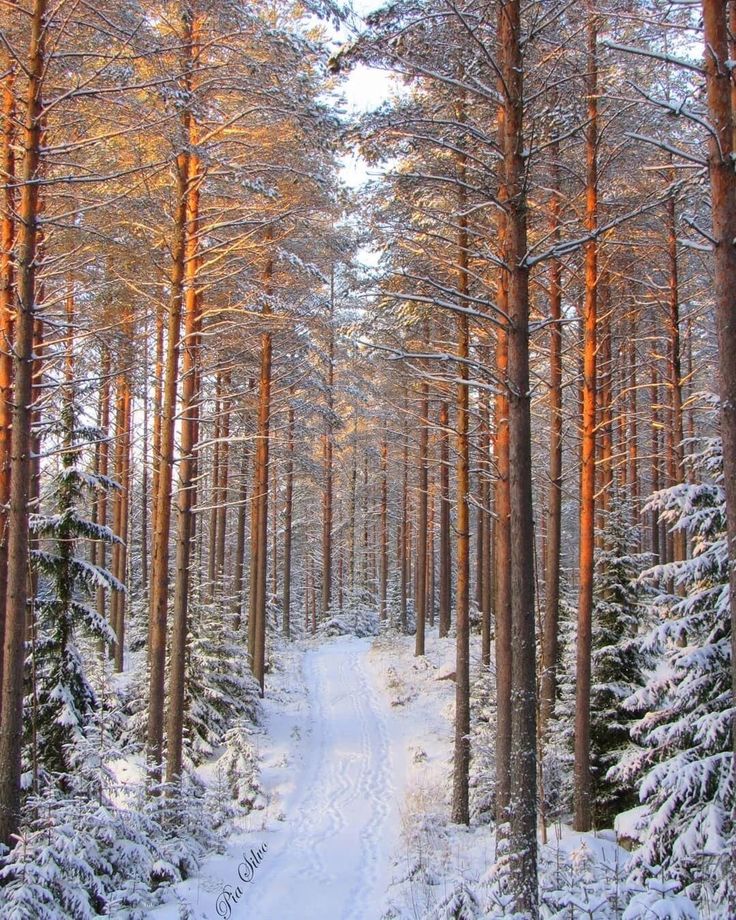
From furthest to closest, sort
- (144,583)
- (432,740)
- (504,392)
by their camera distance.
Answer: (144,583), (432,740), (504,392)

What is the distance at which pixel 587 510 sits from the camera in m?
10.4

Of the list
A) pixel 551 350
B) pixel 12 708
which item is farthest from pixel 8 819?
pixel 551 350

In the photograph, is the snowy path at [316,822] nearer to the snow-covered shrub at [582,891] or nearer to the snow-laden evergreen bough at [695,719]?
the snow-covered shrub at [582,891]

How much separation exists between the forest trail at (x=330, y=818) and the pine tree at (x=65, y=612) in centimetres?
314

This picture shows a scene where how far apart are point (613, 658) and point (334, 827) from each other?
583 cm

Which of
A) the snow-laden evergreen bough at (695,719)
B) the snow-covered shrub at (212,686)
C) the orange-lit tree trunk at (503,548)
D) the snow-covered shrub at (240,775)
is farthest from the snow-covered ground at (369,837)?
the orange-lit tree trunk at (503,548)

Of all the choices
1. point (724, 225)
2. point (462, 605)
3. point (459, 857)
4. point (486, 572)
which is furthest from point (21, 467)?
point (486, 572)

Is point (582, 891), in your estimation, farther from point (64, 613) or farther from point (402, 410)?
point (402, 410)

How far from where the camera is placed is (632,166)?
1037cm

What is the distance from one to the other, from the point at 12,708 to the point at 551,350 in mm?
10069

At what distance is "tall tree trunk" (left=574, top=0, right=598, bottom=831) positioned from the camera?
31.7 ft

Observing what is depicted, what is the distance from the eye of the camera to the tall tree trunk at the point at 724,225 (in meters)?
5.03

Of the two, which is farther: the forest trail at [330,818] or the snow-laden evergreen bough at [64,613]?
the snow-laden evergreen bough at [64,613]

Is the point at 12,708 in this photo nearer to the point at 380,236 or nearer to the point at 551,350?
the point at 380,236
